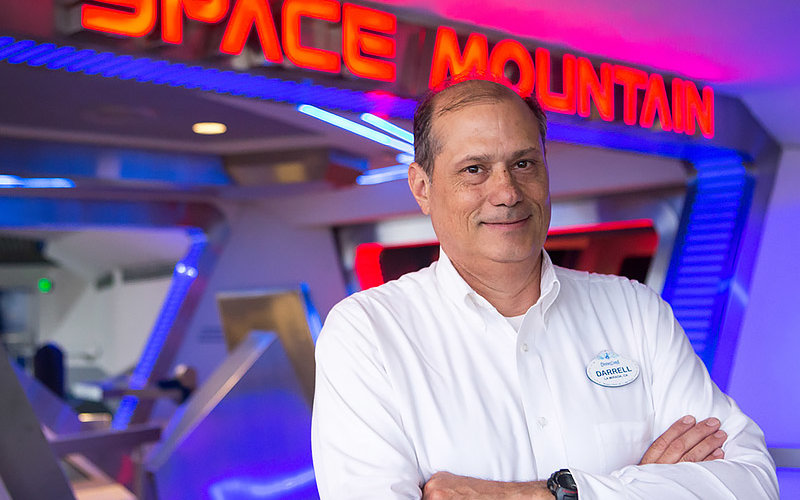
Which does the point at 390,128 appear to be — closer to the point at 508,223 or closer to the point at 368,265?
the point at 508,223

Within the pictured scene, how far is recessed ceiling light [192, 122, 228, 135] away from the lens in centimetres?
718

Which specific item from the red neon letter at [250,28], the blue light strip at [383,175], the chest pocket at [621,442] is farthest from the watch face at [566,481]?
the blue light strip at [383,175]

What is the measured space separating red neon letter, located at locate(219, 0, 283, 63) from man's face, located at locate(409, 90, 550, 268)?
1764 millimetres

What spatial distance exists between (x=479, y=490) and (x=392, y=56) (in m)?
2.66

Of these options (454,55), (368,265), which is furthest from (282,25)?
(368,265)

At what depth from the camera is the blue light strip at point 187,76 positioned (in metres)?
3.14

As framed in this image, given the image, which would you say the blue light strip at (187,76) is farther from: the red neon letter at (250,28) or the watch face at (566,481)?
the watch face at (566,481)

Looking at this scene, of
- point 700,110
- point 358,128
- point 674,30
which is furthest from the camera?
point 358,128

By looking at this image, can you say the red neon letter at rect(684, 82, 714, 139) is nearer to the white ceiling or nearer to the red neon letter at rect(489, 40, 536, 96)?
the white ceiling

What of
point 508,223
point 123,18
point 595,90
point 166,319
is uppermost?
point 595,90

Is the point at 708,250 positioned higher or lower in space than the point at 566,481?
higher

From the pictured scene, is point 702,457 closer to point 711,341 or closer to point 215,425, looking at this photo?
point 215,425

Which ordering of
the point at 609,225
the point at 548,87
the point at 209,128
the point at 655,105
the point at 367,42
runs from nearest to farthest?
1. the point at 367,42
2. the point at 548,87
3. the point at 655,105
4. the point at 209,128
5. the point at 609,225

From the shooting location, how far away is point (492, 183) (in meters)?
1.70
